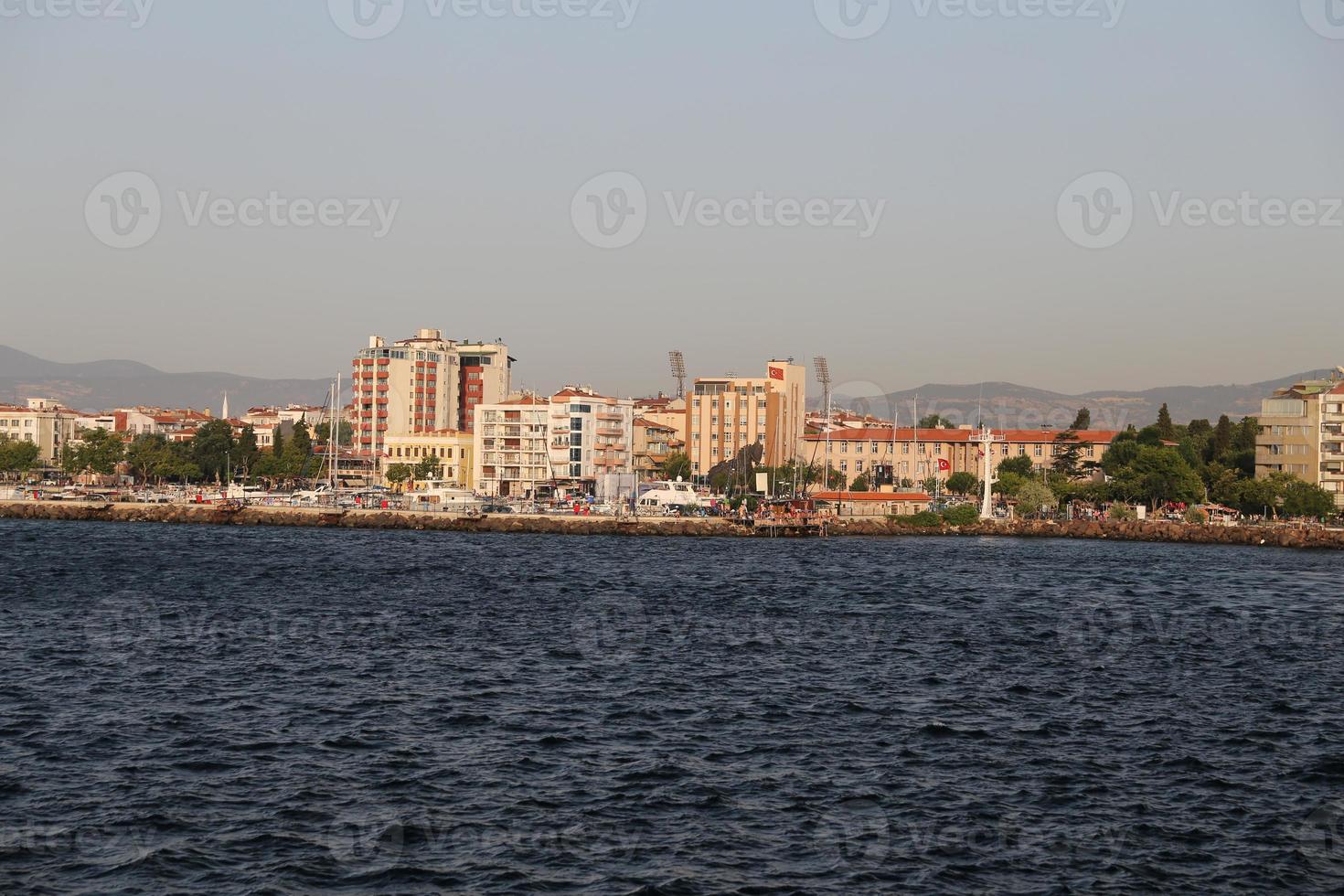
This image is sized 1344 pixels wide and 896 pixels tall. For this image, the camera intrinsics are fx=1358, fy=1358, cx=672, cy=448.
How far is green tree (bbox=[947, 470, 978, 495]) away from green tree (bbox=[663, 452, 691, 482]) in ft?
95.5

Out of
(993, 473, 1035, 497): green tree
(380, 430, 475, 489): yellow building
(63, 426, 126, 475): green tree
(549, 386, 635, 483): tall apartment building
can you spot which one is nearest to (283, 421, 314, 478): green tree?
→ (380, 430, 475, 489): yellow building

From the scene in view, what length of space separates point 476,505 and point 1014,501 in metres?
49.2

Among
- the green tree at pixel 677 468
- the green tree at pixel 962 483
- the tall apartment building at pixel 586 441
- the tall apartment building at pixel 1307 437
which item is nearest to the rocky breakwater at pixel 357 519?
the tall apartment building at pixel 586 441

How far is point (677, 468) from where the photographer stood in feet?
488

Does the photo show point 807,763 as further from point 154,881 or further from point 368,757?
point 154,881

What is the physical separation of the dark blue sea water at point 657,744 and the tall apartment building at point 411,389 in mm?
115536

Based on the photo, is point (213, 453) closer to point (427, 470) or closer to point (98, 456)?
point (98, 456)

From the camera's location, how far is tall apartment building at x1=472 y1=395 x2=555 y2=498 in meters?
135

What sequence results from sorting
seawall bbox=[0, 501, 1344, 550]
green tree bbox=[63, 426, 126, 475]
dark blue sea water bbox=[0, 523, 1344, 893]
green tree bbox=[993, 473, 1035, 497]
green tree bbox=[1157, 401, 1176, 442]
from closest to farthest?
dark blue sea water bbox=[0, 523, 1344, 893], seawall bbox=[0, 501, 1344, 550], green tree bbox=[993, 473, 1035, 497], green tree bbox=[63, 426, 126, 475], green tree bbox=[1157, 401, 1176, 442]

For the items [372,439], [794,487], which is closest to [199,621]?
[794,487]

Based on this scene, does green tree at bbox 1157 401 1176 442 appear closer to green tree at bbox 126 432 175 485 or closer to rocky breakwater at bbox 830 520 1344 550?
rocky breakwater at bbox 830 520 1344 550

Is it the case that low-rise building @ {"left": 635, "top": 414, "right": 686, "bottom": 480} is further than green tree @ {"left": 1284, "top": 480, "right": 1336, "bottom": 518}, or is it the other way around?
low-rise building @ {"left": 635, "top": 414, "right": 686, "bottom": 480}

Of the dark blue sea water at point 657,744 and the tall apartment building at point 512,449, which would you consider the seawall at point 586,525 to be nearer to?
the tall apartment building at point 512,449

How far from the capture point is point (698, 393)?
160625 mm
